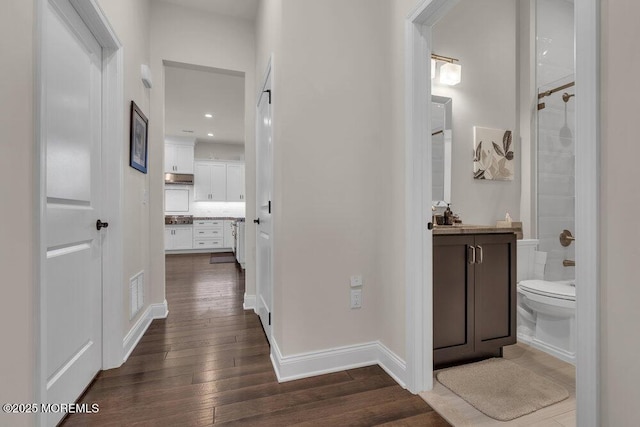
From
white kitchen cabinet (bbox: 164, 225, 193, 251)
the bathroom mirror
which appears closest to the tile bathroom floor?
the bathroom mirror

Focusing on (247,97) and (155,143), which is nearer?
(155,143)

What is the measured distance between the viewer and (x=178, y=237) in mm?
7312

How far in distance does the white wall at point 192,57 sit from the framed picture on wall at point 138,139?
0.25 meters

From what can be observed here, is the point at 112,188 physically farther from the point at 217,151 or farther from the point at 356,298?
the point at 217,151

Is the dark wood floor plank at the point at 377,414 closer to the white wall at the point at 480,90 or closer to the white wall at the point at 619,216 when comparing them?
the white wall at the point at 619,216

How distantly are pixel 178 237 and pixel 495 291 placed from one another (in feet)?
23.6

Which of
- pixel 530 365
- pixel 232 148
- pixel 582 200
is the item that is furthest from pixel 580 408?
pixel 232 148

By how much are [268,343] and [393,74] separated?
217 centimetres

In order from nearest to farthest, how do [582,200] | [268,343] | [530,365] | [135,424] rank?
[582,200]
[135,424]
[530,365]
[268,343]

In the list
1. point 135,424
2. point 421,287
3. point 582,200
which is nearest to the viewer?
point 582,200

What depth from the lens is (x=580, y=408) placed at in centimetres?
88

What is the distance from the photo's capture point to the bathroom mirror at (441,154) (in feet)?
8.54

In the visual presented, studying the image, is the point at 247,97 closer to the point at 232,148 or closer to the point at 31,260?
the point at 31,260

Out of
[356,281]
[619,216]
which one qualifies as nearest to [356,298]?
[356,281]
